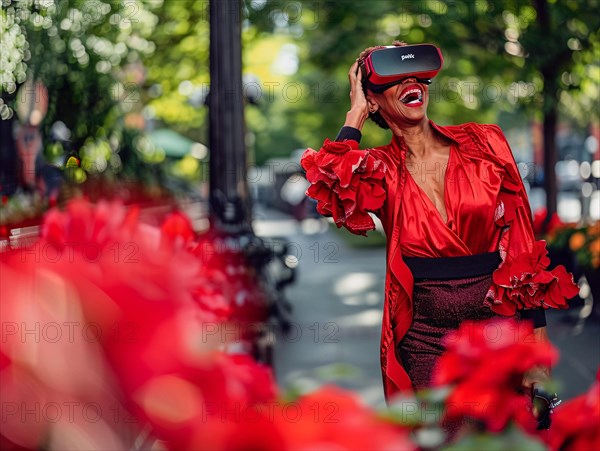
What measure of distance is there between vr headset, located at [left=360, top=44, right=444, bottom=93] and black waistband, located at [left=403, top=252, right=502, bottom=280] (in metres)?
0.57

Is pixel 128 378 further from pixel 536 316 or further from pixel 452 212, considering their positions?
pixel 536 316

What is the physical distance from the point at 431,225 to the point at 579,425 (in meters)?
1.87

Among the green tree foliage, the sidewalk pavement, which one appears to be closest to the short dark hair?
the sidewalk pavement

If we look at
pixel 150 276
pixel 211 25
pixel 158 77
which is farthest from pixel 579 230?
pixel 150 276

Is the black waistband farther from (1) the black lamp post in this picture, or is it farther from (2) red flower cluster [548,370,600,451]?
(1) the black lamp post

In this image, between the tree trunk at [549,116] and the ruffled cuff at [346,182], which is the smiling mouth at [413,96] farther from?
the tree trunk at [549,116]

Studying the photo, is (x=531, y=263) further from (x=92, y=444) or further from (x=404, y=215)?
(x=92, y=444)

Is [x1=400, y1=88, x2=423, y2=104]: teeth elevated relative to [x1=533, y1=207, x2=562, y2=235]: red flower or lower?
elevated

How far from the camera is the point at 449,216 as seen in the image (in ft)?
9.68

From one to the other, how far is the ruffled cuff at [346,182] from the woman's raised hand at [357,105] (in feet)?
0.38

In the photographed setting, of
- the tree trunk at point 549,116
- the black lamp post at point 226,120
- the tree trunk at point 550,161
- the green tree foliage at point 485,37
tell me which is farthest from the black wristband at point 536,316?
the tree trunk at point 550,161

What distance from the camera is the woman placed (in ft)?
9.49

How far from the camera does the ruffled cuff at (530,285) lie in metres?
2.86

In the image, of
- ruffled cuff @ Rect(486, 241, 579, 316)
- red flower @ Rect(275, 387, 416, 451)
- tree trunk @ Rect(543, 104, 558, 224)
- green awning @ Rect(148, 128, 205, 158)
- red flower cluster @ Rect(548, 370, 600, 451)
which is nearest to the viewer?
red flower @ Rect(275, 387, 416, 451)
